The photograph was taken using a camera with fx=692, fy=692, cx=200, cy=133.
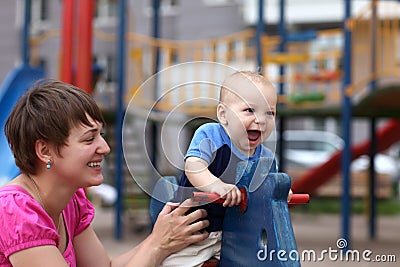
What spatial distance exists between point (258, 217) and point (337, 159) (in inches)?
313

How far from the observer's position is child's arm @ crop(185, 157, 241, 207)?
1802 millimetres

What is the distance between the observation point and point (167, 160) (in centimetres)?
178

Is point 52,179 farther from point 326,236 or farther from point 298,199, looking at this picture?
point 326,236

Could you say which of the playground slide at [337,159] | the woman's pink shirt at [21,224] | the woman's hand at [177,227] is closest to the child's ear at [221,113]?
the woman's hand at [177,227]

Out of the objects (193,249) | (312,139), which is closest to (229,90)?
(193,249)

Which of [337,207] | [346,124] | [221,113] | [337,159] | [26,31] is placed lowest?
[337,207]

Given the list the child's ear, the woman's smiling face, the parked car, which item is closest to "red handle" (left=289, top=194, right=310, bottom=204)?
the child's ear

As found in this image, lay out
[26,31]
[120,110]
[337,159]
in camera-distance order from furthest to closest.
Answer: [337,159] < [26,31] < [120,110]

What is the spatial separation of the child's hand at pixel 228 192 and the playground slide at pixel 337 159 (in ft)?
24.7

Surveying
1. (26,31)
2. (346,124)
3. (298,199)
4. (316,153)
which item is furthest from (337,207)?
(298,199)

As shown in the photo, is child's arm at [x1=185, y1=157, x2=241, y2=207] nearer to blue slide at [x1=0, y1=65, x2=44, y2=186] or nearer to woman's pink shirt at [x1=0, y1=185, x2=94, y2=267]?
woman's pink shirt at [x1=0, y1=185, x2=94, y2=267]

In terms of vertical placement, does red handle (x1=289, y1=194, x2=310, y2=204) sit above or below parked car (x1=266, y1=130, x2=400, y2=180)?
above

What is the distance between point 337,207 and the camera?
41.0 ft

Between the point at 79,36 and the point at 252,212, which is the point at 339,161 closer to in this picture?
the point at 79,36
